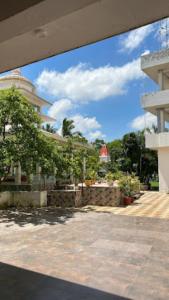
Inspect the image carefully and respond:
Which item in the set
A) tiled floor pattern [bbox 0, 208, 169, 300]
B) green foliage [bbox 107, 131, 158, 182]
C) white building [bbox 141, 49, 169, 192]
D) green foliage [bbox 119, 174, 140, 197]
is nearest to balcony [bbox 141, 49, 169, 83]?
white building [bbox 141, 49, 169, 192]

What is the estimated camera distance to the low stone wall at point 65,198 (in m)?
13.6

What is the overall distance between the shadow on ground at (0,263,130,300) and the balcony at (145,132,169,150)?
17.6 meters

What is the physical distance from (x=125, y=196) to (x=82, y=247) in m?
8.35

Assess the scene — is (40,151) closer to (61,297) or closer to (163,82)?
(61,297)

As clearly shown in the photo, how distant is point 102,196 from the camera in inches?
553

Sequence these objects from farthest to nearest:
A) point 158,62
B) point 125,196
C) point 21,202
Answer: point 158,62
point 125,196
point 21,202

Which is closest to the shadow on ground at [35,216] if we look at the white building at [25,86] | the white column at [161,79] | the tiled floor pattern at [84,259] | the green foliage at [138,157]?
the tiled floor pattern at [84,259]

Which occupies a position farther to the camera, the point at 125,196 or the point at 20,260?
the point at 125,196

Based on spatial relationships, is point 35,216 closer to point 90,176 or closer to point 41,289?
point 90,176

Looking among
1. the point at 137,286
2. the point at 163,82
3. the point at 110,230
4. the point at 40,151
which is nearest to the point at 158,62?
the point at 163,82

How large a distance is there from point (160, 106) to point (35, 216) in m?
14.6

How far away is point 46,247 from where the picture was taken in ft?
21.5

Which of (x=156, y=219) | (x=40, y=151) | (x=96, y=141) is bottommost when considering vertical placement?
(x=156, y=219)

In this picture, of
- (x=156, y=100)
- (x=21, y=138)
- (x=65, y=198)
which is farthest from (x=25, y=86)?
(x=156, y=100)
